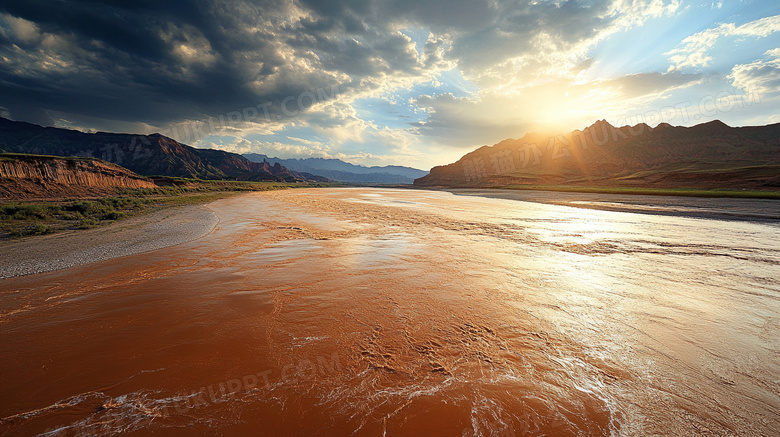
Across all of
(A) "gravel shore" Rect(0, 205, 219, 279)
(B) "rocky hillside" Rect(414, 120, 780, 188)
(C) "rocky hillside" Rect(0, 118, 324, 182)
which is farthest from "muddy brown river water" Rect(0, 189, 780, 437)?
(C) "rocky hillside" Rect(0, 118, 324, 182)

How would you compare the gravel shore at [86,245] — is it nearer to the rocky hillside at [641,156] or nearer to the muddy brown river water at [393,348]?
the muddy brown river water at [393,348]

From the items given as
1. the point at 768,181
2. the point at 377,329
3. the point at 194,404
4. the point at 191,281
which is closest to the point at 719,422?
the point at 377,329

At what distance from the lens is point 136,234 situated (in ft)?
42.8

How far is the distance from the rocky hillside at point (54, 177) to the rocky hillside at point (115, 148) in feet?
338

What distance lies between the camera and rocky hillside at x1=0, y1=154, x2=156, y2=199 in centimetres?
3384

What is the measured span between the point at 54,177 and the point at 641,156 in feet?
526

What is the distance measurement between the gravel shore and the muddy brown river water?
4.62ft

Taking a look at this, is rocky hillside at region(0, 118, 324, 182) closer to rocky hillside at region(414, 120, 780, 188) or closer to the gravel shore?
the gravel shore

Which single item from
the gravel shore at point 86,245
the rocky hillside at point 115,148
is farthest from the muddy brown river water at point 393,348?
the rocky hillside at point 115,148

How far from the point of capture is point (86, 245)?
1070cm

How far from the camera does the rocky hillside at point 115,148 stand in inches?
5728

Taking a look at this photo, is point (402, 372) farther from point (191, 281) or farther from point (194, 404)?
point (191, 281)

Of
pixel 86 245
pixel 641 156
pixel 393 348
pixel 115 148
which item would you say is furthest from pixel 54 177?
pixel 115 148

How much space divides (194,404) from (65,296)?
6100mm
